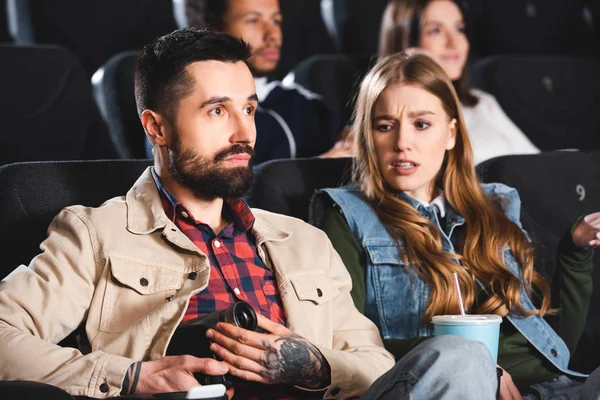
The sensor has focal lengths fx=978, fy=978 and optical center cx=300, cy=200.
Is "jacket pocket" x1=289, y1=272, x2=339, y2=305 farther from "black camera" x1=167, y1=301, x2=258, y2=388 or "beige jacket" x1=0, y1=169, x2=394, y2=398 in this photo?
"black camera" x1=167, y1=301, x2=258, y2=388

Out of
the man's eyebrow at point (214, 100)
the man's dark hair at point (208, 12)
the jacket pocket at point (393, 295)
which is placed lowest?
the jacket pocket at point (393, 295)

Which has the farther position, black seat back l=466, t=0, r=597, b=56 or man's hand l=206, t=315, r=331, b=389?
black seat back l=466, t=0, r=597, b=56

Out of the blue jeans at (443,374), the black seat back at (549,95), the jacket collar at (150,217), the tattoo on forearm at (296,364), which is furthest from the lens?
the black seat back at (549,95)

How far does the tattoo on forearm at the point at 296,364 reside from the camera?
4.41 feet

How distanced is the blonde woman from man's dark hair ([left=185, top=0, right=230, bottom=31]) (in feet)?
2.65

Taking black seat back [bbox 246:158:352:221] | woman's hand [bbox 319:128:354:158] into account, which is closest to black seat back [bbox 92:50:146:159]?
woman's hand [bbox 319:128:354:158]

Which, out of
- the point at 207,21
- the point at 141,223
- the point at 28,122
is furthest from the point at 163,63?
the point at 207,21

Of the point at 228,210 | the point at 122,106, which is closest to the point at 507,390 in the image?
the point at 228,210

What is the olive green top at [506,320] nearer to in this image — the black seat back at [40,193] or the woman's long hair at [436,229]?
the woman's long hair at [436,229]

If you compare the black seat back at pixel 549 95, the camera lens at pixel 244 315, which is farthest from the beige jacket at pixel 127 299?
the black seat back at pixel 549 95

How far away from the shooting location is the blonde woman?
1.72 m

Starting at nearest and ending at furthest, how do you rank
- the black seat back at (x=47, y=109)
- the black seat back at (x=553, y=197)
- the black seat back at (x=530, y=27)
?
the black seat back at (x=553, y=197)
the black seat back at (x=47, y=109)
the black seat back at (x=530, y=27)

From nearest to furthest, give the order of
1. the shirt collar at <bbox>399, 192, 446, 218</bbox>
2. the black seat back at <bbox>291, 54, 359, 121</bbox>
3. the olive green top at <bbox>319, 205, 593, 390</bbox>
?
1. the olive green top at <bbox>319, 205, 593, 390</bbox>
2. the shirt collar at <bbox>399, 192, 446, 218</bbox>
3. the black seat back at <bbox>291, 54, 359, 121</bbox>

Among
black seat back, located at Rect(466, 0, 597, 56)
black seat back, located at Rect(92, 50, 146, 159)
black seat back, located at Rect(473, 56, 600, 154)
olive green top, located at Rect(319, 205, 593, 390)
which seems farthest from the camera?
black seat back, located at Rect(466, 0, 597, 56)
